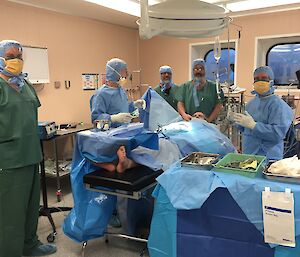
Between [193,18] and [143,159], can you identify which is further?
[143,159]

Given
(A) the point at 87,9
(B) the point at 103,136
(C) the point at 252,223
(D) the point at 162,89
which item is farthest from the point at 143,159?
(A) the point at 87,9

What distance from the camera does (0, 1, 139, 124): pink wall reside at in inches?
130

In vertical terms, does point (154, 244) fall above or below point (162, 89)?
below

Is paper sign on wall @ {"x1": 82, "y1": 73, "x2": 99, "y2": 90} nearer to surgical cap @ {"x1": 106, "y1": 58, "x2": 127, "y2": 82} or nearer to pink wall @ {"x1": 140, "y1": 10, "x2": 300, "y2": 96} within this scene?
pink wall @ {"x1": 140, "y1": 10, "x2": 300, "y2": 96}

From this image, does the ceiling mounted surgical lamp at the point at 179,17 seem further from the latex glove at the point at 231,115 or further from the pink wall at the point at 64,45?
the pink wall at the point at 64,45

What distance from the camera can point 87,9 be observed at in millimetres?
3709

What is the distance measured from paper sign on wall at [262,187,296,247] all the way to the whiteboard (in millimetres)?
2823

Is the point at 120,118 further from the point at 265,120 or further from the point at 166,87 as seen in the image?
the point at 166,87

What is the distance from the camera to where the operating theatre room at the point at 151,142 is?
1.36 meters

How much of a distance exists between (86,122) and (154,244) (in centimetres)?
299

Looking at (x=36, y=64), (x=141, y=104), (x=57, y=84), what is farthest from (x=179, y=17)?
(x=57, y=84)

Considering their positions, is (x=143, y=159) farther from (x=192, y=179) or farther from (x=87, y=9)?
(x=87, y=9)

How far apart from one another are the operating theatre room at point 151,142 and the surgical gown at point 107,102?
12 mm

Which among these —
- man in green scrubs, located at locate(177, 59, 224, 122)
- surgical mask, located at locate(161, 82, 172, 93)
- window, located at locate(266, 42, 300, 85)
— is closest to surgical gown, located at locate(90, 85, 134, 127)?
man in green scrubs, located at locate(177, 59, 224, 122)
